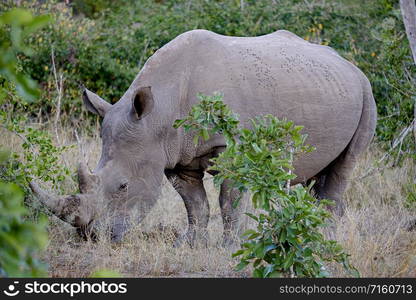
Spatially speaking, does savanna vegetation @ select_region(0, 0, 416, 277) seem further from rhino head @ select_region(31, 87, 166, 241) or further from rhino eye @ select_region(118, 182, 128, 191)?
rhino eye @ select_region(118, 182, 128, 191)

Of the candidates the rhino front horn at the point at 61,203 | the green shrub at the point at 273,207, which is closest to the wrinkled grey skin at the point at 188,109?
the rhino front horn at the point at 61,203

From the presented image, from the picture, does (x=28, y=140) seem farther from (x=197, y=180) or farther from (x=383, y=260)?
(x=383, y=260)

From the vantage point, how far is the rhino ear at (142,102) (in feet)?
19.9

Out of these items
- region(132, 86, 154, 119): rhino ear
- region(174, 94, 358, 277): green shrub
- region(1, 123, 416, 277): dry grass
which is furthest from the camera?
region(132, 86, 154, 119): rhino ear

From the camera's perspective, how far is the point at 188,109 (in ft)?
20.8

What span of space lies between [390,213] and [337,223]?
3.84 feet

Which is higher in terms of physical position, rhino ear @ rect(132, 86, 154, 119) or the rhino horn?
rhino ear @ rect(132, 86, 154, 119)

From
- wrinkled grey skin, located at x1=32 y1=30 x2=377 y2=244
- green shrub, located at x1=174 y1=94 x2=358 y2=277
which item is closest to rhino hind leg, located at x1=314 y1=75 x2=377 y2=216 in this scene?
wrinkled grey skin, located at x1=32 y1=30 x2=377 y2=244

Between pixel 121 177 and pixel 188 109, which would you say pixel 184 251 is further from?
pixel 188 109

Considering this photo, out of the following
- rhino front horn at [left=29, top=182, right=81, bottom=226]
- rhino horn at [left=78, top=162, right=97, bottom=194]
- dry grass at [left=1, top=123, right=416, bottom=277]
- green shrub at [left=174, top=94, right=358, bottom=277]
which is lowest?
dry grass at [left=1, top=123, right=416, bottom=277]

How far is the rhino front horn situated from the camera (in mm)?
5883

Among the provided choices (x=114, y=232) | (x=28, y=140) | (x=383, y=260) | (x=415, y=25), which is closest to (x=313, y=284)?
(x=383, y=260)

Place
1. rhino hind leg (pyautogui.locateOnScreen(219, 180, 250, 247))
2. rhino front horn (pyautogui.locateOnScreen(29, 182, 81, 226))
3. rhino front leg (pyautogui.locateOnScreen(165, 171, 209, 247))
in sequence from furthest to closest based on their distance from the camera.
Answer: rhino front leg (pyautogui.locateOnScreen(165, 171, 209, 247)) < rhino hind leg (pyautogui.locateOnScreen(219, 180, 250, 247)) < rhino front horn (pyautogui.locateOnScreen(29, 182, 81, 226))

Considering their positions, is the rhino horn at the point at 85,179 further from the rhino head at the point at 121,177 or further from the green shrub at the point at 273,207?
the green shrub at the point at 273,207
